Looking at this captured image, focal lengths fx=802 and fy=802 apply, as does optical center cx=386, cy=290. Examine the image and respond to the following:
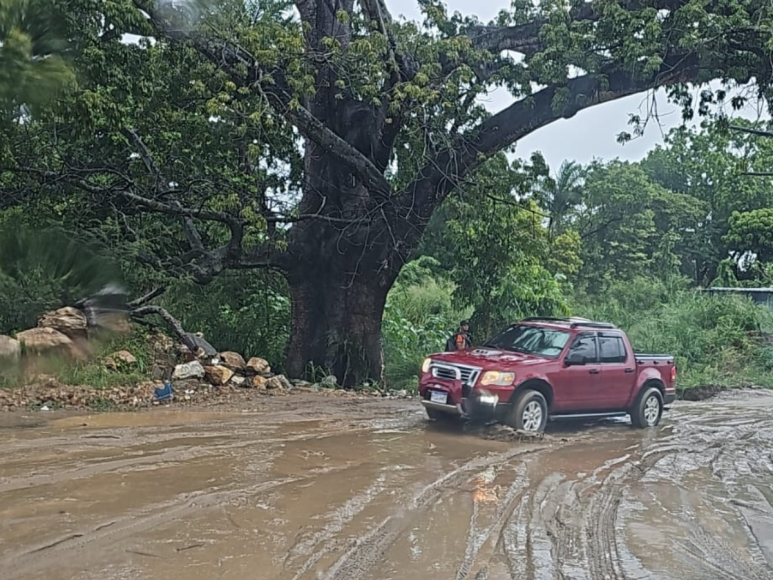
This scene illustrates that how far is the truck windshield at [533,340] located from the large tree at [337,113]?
12.8ft

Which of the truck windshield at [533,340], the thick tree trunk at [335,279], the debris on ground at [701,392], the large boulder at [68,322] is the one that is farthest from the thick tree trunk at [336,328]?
the large boulder at [68,322]

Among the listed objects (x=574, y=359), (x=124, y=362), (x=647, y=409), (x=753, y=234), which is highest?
(x=753, y=234)

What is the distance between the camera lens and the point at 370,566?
5.71m

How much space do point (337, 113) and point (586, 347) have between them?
7459mm

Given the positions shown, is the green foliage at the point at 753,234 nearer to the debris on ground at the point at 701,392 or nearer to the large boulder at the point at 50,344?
the debris on ground at the point at 701,392

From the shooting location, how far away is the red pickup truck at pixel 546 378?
11594mm

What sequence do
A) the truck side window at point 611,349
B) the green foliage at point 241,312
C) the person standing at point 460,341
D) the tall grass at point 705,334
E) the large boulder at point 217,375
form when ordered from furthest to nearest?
the tall grass at point 705,334 < the green foliage at point 241,312 < the person standing at point 460,341 < the large boulder at point 217,375 < the truck side window at point 611,349

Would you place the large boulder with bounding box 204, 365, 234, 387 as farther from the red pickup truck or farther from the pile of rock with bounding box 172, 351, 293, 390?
the red pickup truck

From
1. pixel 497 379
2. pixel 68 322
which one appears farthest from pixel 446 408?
pixel 68 322

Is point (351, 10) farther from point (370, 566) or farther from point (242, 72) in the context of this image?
point (370, 566)

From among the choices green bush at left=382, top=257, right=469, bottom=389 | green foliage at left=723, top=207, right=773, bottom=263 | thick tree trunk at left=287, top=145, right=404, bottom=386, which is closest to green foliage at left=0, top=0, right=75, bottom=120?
thick tree trunk at left=287, top=145, right=404, bottom=386

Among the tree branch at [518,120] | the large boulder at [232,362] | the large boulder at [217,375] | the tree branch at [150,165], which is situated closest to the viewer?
the tree branch at [518,120]

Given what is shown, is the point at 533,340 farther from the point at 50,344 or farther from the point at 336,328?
the point at 50,344

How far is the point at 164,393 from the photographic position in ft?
44.0
